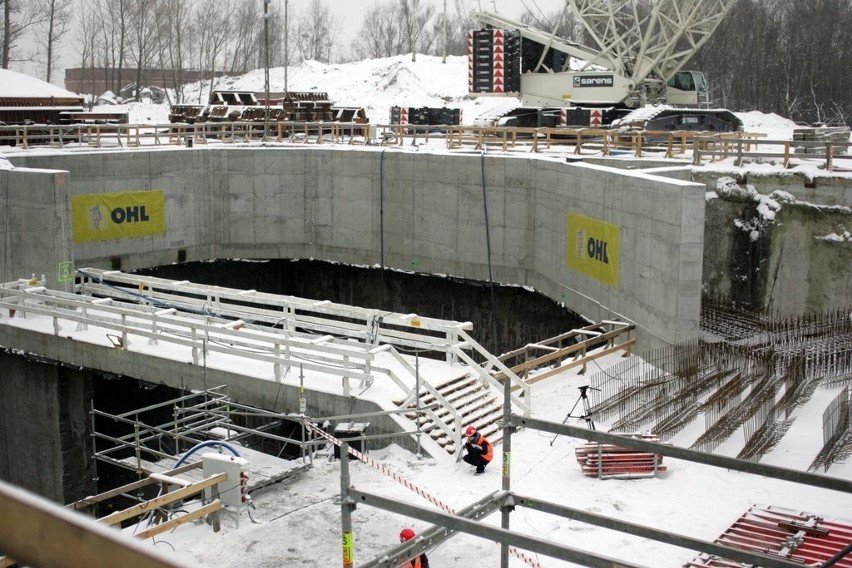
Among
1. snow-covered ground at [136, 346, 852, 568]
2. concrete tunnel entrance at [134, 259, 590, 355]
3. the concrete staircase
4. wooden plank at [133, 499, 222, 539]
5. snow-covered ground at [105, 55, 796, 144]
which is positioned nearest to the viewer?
wooden plank at [133, 499, 222, 539]

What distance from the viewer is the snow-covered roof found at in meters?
41.3

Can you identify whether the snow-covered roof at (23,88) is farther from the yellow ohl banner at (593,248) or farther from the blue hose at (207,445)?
the blue hose at (207,445)


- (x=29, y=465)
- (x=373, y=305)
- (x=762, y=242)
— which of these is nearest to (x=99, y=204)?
(x=373, y=305)

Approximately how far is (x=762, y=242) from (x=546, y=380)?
827 centimetres

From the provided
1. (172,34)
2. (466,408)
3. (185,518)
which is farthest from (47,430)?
(172,34)

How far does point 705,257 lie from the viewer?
2570 centimetres

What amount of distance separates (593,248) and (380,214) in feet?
34.1

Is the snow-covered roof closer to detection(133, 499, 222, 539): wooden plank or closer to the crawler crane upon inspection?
the crawler crane

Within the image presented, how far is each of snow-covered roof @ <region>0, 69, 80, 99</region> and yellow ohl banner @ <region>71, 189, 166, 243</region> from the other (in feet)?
38.7

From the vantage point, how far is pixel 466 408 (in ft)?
55.4

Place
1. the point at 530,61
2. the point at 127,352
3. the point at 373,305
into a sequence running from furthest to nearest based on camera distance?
the point at 530,61 → the point at 373,305 → the point at 127,352

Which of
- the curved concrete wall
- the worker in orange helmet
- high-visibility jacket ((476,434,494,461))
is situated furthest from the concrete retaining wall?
the worker in orange helmet

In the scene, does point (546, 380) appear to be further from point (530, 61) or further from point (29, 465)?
point (530, 61)

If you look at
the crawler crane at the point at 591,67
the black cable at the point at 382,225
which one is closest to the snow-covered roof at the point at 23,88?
the black cable at the point at 382,225
